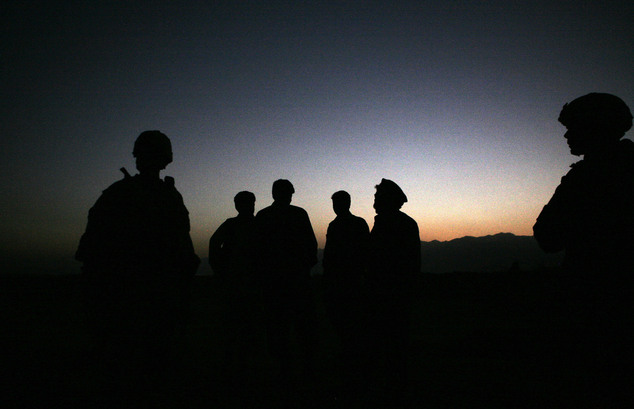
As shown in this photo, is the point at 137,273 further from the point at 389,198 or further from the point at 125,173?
the point at 389,198

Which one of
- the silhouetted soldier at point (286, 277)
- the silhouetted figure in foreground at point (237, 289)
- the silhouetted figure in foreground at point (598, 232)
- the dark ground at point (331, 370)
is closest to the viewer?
the silhouetted figure in foreground at point (598, 232)

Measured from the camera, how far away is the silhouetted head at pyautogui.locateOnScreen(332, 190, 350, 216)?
4.27m

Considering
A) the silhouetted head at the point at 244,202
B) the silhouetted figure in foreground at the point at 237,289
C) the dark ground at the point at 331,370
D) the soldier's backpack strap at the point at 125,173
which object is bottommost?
the dark ground at the point at 331,370

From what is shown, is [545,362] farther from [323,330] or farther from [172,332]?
[172,332]

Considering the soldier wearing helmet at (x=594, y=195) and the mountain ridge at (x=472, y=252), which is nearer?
the soldier wearing helmet at (x=594, y=195)

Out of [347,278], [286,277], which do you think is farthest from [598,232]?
[286,277]

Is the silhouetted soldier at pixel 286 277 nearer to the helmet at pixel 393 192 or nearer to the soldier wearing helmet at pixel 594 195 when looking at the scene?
the helmet at pixel 393 192

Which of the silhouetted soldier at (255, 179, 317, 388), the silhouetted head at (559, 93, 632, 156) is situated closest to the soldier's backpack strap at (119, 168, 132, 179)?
the silhouetted soldier at (255, 179, 317, 388)

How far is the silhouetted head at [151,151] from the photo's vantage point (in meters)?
2.15

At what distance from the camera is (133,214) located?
1.99 metres

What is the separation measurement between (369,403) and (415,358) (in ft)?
Result: 6.35

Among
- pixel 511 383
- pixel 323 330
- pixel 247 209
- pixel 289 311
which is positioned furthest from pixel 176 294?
pixel 323 330

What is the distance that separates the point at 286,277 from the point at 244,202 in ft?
4.63

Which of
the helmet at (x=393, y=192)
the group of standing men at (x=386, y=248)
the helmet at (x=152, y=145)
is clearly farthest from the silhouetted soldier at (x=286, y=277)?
the helmet at (x=152, y=145)
